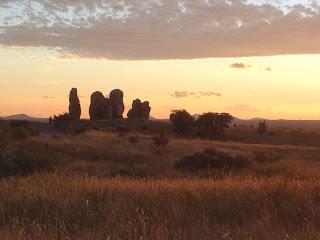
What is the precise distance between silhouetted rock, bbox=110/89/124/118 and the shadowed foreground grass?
9248cm

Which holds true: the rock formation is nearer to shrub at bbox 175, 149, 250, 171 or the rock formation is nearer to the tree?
the tree

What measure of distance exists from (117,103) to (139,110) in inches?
165

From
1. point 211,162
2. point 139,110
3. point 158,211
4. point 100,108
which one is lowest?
point 211,162

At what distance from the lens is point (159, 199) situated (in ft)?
33.2

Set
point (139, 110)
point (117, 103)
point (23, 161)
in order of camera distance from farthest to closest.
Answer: point (139, 110)
point (117, 103)
point (23, 161)

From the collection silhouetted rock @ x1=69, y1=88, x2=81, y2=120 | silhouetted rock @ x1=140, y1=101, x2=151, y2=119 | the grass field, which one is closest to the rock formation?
silhouetted rock @ x1=140, y1=101, x2=151, y2=119

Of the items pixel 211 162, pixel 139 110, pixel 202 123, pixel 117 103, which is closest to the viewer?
pixel 211 162

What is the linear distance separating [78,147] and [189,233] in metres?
28.4

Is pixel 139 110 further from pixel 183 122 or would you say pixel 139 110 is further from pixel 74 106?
pixel 183 122

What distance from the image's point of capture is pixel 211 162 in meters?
25.2

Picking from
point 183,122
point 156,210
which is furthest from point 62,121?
point 156,210

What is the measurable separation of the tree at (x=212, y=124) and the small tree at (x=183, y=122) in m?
1.13

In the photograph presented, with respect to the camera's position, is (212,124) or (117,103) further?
(117,103)

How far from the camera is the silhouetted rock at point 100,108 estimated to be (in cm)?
10244
